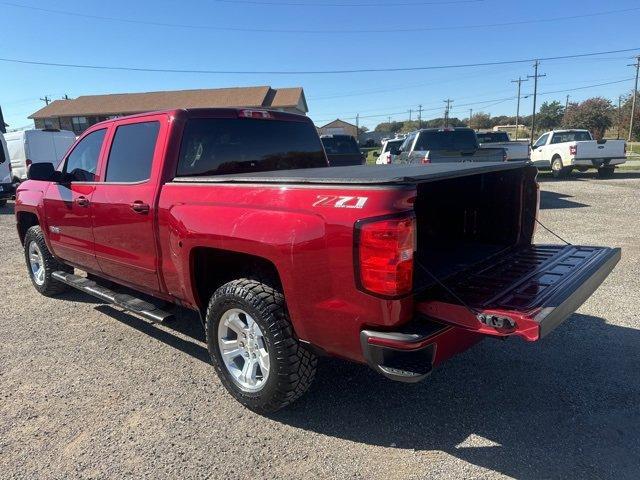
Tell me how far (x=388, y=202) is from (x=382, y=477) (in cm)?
145

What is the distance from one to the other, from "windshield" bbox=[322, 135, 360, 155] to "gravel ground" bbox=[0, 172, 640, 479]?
10.7m

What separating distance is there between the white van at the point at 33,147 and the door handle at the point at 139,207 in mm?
14215

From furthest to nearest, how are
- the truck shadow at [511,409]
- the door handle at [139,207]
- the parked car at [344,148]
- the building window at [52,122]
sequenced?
1. the building window at [52,122]
2. the parked car at [344,148]
3. the door handle at [139,207]
4. the truck shadow at [511,409]

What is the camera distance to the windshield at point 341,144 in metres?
14.7

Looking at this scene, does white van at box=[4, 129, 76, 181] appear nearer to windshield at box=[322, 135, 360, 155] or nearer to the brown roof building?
windshield at box=[322, 135, 360, 155]

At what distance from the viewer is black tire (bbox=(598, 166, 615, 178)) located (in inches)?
736

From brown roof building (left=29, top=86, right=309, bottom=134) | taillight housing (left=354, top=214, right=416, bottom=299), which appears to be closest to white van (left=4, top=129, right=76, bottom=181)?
taillight housing (left=354, top=214, right=416, bottom=299)

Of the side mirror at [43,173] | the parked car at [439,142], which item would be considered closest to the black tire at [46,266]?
the side mirror at [43,173]

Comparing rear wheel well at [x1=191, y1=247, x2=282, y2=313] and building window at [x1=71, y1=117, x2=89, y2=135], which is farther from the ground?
building window at [x1=71, y1=117, x2=89, y2=135]

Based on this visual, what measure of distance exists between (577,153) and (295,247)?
18011mm

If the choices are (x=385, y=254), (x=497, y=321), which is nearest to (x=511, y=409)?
(x=497, y=321)

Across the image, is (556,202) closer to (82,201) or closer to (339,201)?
(82,201)

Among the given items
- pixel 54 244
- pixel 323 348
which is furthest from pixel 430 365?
pixel 54 244

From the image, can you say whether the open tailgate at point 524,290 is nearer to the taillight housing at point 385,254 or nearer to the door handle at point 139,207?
the taillight housing at point 385,254
